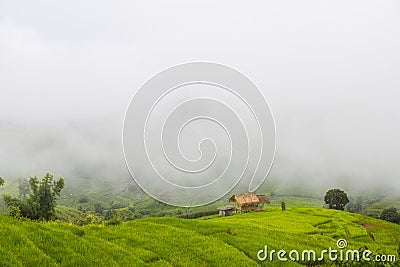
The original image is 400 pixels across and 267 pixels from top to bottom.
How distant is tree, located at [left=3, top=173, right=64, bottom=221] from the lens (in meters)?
46.6

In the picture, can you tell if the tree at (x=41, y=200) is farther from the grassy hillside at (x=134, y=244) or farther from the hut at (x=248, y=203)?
the hut at (x=248, y=203)

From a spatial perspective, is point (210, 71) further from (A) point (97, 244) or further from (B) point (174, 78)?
(A) point (97, 244)

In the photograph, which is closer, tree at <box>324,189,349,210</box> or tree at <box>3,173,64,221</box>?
tree at <box>3,173,64,221</box>

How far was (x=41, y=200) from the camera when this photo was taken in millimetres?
48531

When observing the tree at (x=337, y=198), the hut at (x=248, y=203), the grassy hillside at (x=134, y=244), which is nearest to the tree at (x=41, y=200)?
the grassy hillside at (x=134, y=244)

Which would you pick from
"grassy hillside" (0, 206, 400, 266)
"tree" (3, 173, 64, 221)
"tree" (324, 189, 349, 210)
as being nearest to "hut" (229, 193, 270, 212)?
"tree" (324, 189, 349, 210)

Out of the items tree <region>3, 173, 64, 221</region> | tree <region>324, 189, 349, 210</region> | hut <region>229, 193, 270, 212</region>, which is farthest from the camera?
tree <region>324, 189, 349, 210</region>

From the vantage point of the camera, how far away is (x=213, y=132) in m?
16.2

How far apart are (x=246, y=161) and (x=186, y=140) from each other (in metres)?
3.09
